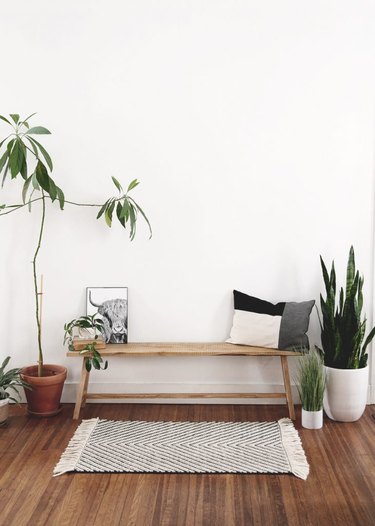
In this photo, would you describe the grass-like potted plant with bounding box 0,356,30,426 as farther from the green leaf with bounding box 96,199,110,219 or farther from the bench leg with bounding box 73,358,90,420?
the green leaf with bounding box 96,199,110,219

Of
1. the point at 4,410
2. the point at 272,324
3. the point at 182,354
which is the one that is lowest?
the point at 4,410

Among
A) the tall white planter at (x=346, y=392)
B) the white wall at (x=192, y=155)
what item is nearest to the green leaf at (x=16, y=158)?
the white wall at (x=192, y=155)

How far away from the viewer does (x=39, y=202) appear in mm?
3982

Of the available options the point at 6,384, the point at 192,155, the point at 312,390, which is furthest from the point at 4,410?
the point at 192,155

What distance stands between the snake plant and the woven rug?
49cm

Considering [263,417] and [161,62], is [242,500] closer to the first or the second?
[263,417]

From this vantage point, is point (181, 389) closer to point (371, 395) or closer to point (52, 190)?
point (371, 395)

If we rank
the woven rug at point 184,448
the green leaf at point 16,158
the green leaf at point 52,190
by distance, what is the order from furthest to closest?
the green leaf at point 52,190 < the green leaf at point 16,158 < the woven rug at point 184,448

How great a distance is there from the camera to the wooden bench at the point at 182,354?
374 centimetres

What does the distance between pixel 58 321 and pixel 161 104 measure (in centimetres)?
155

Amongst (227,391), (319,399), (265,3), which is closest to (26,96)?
(265,3)

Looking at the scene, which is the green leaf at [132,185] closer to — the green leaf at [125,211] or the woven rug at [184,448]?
the green leaf at [125,211]

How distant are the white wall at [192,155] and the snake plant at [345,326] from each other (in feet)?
0.85

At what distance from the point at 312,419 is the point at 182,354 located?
85 cm
